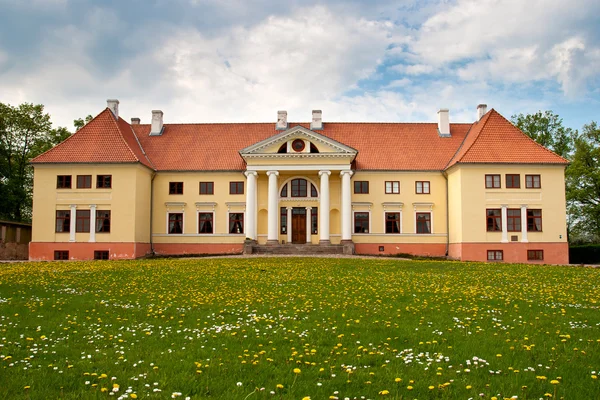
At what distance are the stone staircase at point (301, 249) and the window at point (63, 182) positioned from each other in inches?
548

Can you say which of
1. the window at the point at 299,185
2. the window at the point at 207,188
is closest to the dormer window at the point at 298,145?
the window at the point at 299,185

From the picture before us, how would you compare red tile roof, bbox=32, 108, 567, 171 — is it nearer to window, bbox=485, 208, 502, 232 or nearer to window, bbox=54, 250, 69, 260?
window, bbox=485, 208, 502, 232

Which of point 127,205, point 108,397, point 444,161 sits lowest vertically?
point 108,397

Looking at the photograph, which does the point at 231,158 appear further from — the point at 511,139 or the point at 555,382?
the point at 555,382

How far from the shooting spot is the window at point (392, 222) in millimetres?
42500

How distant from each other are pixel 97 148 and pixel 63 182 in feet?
11.1

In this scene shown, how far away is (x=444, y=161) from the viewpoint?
4291 centimetres

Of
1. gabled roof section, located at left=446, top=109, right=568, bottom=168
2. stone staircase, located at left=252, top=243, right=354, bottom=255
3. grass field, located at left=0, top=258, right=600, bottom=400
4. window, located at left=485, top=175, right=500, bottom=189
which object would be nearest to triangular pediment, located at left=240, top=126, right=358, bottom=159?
stone staircase, located at left=252, top=243, right=354, bottom=255

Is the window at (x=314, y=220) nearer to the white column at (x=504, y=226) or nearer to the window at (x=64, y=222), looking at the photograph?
the white column at (x=504, y=226)

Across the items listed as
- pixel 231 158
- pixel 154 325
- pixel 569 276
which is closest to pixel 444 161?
pixel 231 158

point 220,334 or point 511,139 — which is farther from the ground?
point 511,139

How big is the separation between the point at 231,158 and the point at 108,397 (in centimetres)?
3750

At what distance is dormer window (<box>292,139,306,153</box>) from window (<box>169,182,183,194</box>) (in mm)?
9430

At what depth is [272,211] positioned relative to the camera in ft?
133
